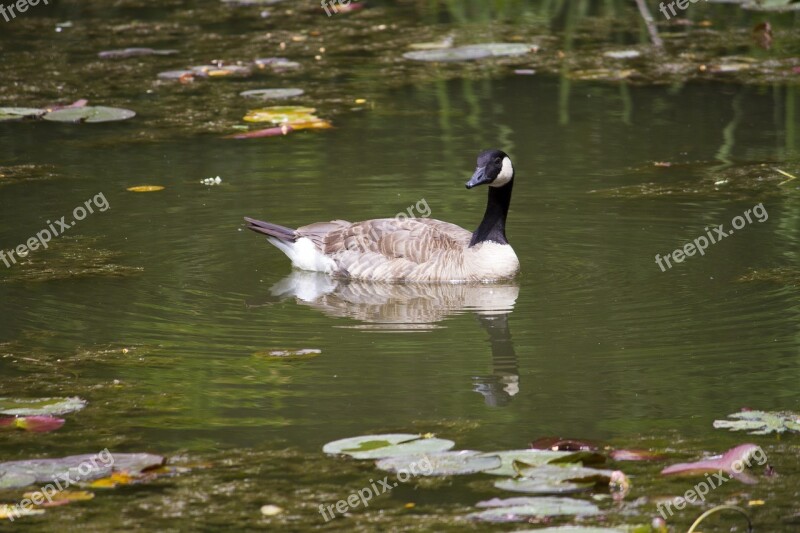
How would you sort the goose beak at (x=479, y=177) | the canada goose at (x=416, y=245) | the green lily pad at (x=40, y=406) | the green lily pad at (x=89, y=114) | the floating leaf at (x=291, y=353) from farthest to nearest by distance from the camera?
the green lily pad at (x=89, y=114)
the canada goose at (x=416, y=245)
the goose beak at (x=479, y=177)
the floating leaf at (x=291, y=353)
the green lily pad at (x=40, y=406)

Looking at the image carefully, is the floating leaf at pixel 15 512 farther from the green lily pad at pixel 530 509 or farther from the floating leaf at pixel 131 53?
the floating leaf at pixel 131 53

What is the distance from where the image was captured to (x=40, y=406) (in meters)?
7.34

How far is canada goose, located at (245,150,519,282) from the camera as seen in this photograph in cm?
1044

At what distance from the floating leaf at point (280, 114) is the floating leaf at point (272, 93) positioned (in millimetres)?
417

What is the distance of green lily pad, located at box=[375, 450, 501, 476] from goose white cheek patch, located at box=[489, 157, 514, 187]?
175 inches

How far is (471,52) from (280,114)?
3415 millimetres

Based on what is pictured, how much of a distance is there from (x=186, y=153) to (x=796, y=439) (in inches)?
325

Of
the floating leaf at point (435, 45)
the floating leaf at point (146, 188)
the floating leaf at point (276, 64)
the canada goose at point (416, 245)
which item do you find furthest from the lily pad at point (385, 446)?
the floating leaf at point (435, 45)

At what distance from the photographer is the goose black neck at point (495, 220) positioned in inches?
413

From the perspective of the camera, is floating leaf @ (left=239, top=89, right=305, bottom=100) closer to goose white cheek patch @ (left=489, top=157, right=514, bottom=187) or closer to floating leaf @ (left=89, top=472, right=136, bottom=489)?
goose white cheek patch @ (left=489, top=157, right=514, bottom=187)

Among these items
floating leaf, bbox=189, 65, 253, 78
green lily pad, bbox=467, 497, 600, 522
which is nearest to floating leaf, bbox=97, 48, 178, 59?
floating leaf, bbox=189, 65, 253, 78

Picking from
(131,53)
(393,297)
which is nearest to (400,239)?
(393,297)

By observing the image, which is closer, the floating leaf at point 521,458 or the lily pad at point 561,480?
the lily pad at point 561,480

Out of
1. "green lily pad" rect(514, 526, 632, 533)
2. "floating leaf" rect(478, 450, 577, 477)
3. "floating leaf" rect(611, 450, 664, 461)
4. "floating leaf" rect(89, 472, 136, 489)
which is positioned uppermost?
"floating leaf" rect(89, 472, 136, 489)
